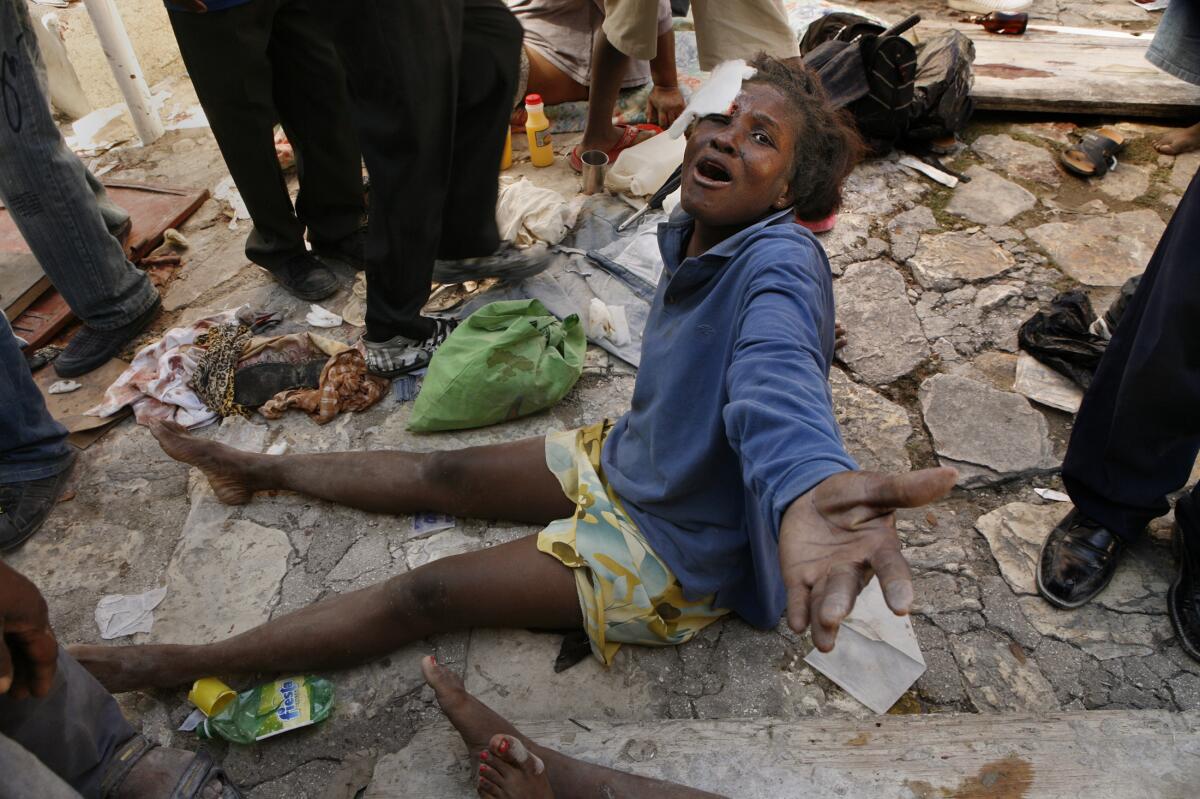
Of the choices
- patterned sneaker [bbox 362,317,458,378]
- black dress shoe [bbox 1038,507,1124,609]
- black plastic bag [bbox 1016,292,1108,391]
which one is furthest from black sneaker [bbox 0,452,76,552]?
black plastic bag [bbox 1016,292,1108,391]

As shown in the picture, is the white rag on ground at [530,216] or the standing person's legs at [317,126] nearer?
the standing person's legs at [317,126]

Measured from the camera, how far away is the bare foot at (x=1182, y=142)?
12.9ft

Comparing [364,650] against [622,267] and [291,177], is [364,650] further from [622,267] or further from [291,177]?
[291,177]

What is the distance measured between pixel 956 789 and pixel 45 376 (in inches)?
138

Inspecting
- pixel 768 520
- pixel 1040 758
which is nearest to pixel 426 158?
pixel 768 520

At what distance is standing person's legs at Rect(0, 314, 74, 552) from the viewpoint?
7.79ft

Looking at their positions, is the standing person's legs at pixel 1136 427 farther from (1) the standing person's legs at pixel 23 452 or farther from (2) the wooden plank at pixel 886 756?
(1) the standing person's legs at pixel 23 452

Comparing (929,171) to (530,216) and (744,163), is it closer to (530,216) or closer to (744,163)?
(530,216)

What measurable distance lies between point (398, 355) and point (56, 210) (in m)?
1.34

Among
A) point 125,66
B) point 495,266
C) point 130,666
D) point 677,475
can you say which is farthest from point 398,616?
point 125,66

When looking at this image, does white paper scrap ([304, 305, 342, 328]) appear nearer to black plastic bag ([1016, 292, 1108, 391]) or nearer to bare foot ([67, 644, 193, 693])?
bare foot ([67, 644, 193, 693])

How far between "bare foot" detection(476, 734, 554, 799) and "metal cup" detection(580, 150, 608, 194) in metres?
3.02

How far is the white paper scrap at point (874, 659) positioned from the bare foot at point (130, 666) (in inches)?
64.0

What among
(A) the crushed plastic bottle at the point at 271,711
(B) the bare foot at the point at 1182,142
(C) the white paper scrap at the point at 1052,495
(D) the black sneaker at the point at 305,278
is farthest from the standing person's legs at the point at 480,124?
(B) the bare foot at the point at 1182,142
